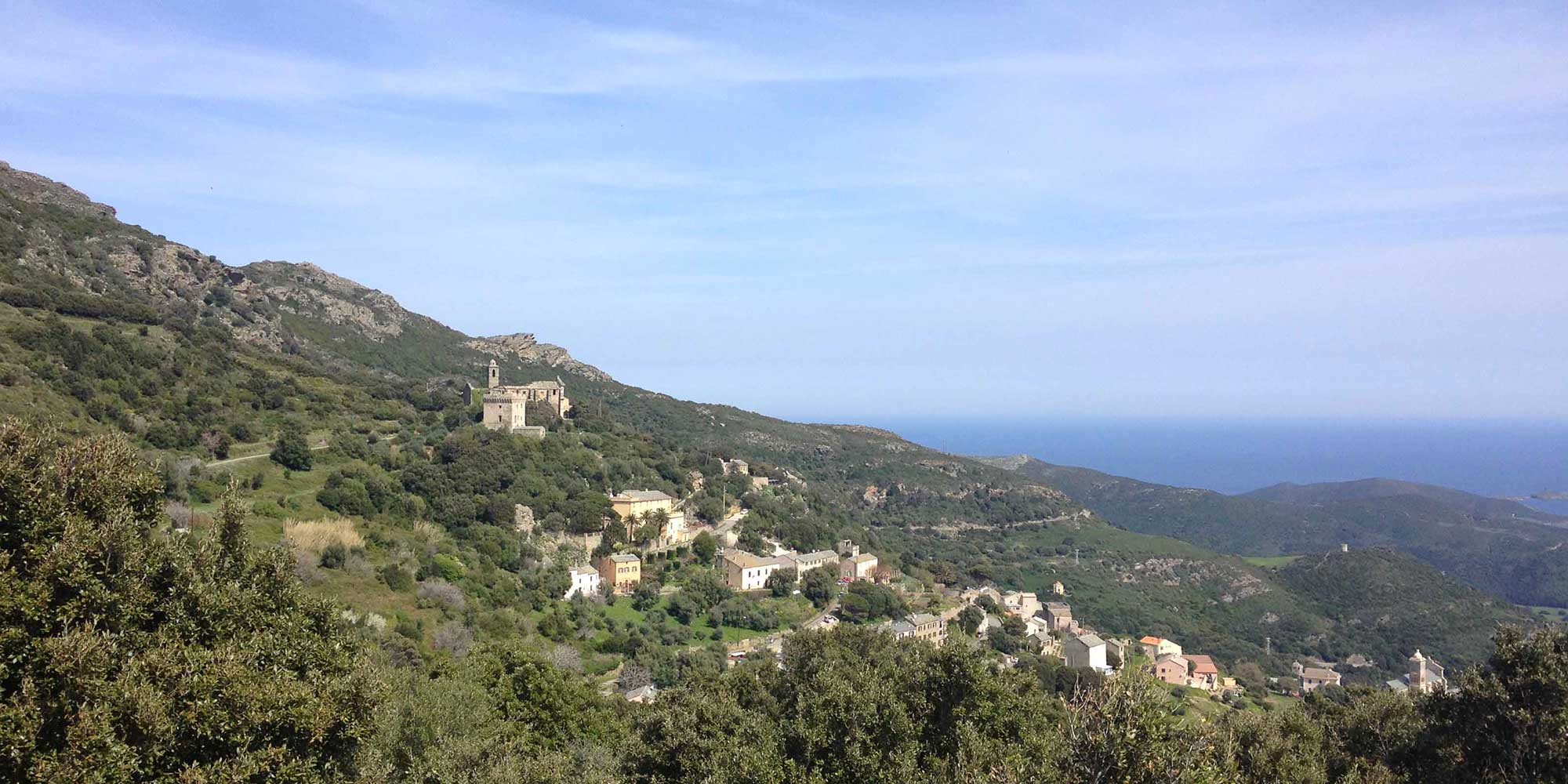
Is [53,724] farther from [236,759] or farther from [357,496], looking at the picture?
[357,496]

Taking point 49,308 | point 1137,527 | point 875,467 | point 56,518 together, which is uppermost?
point 49,308

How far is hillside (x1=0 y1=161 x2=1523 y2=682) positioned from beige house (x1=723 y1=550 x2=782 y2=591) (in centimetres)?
205

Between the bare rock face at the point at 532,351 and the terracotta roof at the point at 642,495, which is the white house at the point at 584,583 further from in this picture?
the bare rock face at the point at 532,351

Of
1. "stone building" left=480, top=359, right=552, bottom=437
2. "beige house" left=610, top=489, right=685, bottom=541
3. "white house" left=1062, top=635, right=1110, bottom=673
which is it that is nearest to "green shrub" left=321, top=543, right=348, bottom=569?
"beige house" left=610, top=489, right=685, bottom=541

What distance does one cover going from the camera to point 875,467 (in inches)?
3890

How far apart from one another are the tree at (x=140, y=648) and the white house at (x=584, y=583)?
2937 centimetres

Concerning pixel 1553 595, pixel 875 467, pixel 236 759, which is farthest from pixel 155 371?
pixel 1553 595

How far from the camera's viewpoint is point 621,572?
138ft

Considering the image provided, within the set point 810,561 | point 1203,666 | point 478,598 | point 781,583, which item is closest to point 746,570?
point 781,583

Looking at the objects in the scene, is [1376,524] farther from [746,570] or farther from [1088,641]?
[746,570]

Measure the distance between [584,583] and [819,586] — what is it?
1238 cm

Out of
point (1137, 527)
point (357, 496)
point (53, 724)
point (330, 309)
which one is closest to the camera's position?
point (53, 724)

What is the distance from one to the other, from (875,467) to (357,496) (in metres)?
69.9

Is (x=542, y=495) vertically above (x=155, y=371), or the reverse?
(x=155, y=371)
